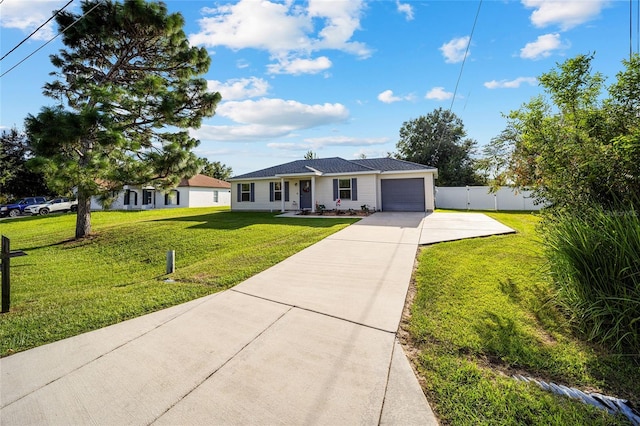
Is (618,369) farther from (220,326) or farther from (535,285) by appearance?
(220,326)

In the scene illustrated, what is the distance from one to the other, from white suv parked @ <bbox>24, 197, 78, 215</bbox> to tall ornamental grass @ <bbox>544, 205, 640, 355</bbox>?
30835 mm

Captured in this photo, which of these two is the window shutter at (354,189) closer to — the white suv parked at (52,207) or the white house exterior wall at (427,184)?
the white house exterior wall at (427,184)

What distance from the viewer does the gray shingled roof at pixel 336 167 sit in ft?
54.6

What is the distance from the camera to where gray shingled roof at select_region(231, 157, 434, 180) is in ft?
54.6

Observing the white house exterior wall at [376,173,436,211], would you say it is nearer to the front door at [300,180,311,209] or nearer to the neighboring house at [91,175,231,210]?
the front door at [300,180,311,209]

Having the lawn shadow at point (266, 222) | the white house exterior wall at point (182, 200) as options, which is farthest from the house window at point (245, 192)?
the white house exterior wall at point (182, 200)

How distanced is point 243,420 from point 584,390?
2.84 m

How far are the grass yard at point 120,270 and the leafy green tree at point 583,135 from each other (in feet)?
18.0

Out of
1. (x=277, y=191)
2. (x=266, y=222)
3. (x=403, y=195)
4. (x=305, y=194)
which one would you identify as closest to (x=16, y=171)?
(x=277, y=191)

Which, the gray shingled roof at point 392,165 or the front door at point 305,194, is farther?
the front door at point 305,194

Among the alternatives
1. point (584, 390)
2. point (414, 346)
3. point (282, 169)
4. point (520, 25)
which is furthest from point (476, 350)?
point (282, 169)

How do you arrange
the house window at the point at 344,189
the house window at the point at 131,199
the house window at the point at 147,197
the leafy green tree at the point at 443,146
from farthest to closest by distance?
the leafy green tree at the point at 443,146 → the house window at the point at 131,199 → the house window at the point at 147,197 → the house window at the point at 344,189

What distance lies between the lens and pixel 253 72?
11375 mm

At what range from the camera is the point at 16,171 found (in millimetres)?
27766
